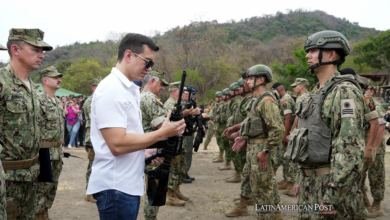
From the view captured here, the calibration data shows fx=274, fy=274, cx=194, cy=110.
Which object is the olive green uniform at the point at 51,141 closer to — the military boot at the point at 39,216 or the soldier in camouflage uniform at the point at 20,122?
the military boot at the point at 39,216

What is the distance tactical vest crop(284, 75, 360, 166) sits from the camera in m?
2.58

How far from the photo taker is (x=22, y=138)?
9.68ft

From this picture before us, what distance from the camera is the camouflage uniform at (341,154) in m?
2.36

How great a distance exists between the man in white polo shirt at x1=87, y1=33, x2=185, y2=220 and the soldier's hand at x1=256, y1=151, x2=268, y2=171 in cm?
242

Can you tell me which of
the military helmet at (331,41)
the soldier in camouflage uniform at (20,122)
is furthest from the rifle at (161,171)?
the military helmet at (331,41)

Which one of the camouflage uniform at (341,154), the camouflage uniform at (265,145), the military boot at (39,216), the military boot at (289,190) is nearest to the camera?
the camouflage uniform at (341,154)

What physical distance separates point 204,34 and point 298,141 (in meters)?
38.3

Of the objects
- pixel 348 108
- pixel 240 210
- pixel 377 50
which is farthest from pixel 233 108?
pixel 377 50

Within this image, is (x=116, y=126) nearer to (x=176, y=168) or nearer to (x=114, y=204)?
(x=114, y=204)

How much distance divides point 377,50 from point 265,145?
132ft

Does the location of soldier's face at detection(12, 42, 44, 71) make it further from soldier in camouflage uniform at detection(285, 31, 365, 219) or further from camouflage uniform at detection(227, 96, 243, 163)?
camouflage uniform at detection(227, 96, 243, 163)

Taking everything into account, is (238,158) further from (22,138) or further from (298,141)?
(22,138)

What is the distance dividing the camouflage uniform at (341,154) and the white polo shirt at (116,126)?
168cm

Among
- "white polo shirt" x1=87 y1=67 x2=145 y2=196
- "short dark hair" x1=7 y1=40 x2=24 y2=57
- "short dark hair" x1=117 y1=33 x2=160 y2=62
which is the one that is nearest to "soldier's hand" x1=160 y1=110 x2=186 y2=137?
"white polo shirt" x1=87 y1=67 x2=145 y2=196
